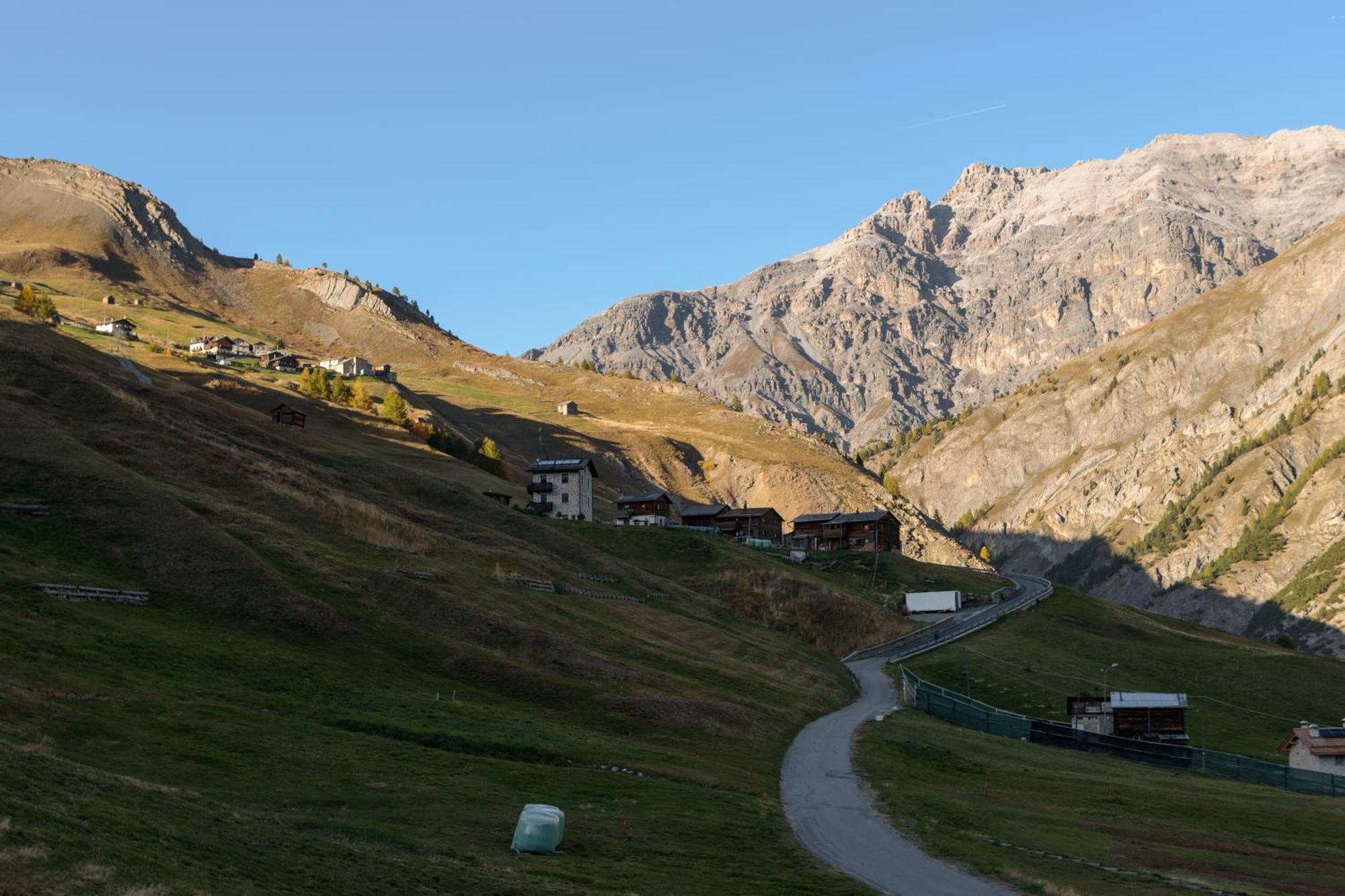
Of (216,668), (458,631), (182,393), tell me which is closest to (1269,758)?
(458,631)

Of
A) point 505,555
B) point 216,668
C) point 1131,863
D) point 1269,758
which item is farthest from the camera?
point 505,555

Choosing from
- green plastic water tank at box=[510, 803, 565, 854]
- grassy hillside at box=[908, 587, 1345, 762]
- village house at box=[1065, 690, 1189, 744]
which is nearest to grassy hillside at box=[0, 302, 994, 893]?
green plastic water tank at box=[510, 803, 565, 854]

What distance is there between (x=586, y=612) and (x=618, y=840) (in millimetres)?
58573

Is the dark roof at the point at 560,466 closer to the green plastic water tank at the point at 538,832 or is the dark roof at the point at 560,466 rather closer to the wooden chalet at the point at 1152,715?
the wooden chalet at the point at 1152,715

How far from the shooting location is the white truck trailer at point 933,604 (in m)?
151

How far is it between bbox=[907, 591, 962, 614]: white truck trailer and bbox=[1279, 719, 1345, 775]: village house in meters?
60.8

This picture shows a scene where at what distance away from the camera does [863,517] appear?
193m

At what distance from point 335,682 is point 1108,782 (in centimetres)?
4549

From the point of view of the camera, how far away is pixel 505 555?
373ft

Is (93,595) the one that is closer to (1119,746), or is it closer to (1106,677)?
(1119,746)

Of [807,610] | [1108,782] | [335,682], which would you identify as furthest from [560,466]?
[1108,782]

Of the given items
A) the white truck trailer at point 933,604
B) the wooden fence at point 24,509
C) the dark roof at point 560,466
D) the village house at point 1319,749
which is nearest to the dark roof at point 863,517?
the white truck trailer at point 933,604

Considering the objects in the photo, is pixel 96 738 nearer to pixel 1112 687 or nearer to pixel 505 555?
pixel 505 555

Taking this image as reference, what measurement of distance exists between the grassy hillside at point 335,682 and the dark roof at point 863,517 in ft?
176
